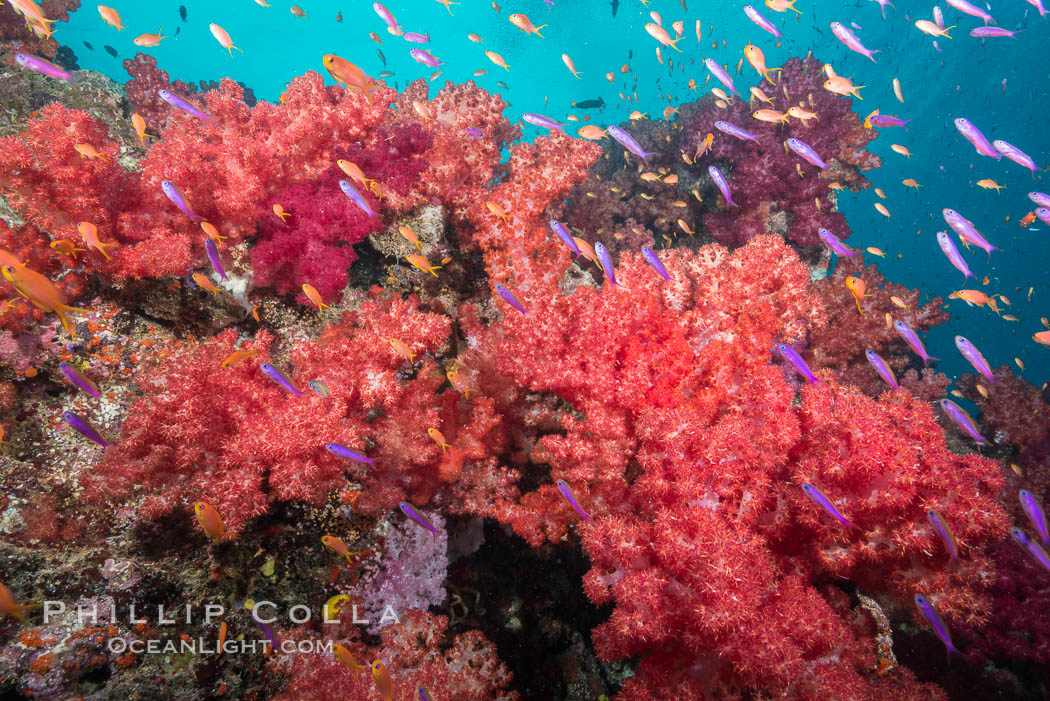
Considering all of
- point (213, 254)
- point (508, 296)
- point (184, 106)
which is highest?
point (184, 106)

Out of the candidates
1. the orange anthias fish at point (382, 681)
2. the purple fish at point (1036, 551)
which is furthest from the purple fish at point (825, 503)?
the orange anthias fish at point (382, 681)

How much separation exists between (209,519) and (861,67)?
50.8 metres

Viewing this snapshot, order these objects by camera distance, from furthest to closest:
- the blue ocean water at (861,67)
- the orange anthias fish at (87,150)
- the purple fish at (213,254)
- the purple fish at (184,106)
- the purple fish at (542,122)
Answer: the blue ocean water at (861,67) → the purple fish at (542,122) → the purple fish at (184,106) → the purple fish at (213,254) → the orange anthias fish at (87,150)

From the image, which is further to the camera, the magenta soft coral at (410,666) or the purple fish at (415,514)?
the purple fish at (415,514)

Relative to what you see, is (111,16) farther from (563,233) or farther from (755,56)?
(755,56)

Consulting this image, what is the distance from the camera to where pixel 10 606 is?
220 centimetres

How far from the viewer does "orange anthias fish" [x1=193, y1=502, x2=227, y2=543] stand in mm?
2590

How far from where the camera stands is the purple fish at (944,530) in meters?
2.59

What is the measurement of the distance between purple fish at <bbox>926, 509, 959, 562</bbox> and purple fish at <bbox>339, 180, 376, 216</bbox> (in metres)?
4.90

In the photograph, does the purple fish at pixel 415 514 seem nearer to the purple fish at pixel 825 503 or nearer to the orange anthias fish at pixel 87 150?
the purple fish at pixel 825 503

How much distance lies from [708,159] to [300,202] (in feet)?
23.4

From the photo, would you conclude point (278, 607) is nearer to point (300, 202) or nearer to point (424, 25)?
point (300, 202)

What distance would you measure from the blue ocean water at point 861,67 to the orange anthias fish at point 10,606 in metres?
18.5

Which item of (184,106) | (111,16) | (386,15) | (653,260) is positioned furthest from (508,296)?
(111,16)
